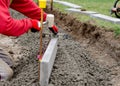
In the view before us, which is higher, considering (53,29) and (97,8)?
(53,29)

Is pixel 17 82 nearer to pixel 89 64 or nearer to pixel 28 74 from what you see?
pixel 28 74

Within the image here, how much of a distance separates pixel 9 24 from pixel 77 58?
2079 millimetres

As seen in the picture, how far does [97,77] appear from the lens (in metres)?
5.78

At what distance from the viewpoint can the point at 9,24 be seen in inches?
186

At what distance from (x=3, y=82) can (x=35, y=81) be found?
464 millimetres

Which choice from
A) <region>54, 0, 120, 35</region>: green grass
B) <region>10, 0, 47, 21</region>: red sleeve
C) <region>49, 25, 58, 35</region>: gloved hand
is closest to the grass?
<region>54, 0, 120, 35</region>: green grass

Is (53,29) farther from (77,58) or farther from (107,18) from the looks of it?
(107,18)

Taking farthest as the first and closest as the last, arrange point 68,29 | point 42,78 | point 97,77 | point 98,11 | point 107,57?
point 98,11
point 68,29
point 107,57
point 97,77
point 42,78

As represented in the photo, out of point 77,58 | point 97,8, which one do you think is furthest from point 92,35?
point 97,8

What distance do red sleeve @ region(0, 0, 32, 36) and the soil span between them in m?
0.75

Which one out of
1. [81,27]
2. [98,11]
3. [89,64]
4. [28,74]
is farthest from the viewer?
[98,11]

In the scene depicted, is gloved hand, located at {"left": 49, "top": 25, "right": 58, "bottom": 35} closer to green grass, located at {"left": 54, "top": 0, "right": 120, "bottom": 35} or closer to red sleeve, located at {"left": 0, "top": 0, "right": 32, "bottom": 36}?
red sleeve, located at {"left": 0, "top": 0, "right": 32, "bottom": 36}

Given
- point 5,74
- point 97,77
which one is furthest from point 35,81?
point 97,77

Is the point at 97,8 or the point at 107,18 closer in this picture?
the point at 107,18
